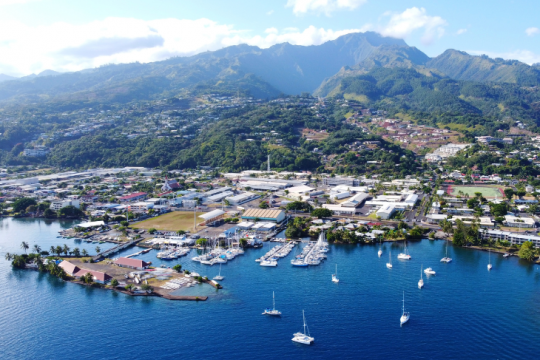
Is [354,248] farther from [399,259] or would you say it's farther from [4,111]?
[4,111]

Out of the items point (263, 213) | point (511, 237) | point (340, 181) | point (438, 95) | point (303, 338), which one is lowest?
point (303, 338)

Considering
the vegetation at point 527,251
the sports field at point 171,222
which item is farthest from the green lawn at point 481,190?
the sports field at point 171,222

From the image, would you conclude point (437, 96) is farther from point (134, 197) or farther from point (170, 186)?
point (134, 197)

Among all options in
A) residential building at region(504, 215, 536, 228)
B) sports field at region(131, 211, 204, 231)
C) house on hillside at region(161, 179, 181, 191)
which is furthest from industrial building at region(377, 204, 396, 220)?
house on hillside at region(161, 179, 181, 191)

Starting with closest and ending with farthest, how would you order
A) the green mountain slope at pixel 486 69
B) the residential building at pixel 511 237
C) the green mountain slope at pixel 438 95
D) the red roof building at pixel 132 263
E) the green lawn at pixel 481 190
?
the red roof building at pixel 132 263
the residential building at pixel 511 237
the green lawn at pixel 481 190
the green mountain slope at pixel 438 95
the green mountain slope at pixel 486 69

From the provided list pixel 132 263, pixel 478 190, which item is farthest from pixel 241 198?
pixel 478 190

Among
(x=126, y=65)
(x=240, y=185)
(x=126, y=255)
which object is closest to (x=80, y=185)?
(x=240, y=185)

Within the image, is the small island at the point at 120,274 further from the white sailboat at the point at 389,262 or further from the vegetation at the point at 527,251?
the vegetation at the point at 527,251
